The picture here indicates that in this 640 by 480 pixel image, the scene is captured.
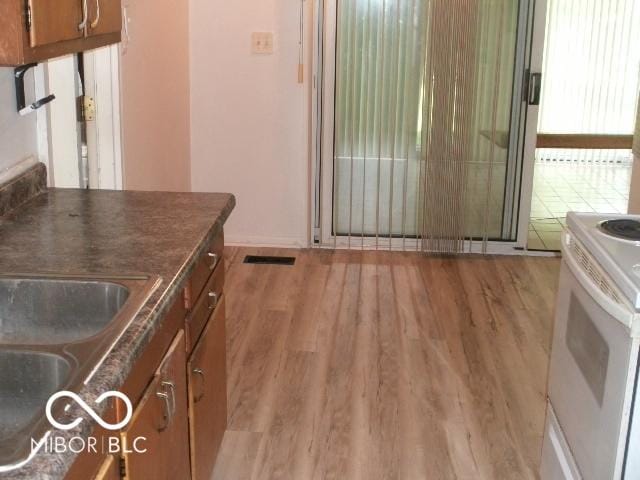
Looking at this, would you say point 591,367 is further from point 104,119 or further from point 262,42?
point 262,42

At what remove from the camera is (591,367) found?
2.05 m

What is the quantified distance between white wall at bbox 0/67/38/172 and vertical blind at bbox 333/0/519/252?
2551mm

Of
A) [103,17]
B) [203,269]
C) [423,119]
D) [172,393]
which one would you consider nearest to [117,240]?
[203,269]

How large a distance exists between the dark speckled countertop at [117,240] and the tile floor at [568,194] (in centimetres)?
330

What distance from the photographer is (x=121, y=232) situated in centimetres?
231

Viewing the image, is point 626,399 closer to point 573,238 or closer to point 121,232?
point 573,238

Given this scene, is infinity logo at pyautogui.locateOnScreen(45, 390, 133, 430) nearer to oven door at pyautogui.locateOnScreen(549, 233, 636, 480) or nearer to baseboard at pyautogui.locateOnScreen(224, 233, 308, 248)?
oven door at pyautogui.locateOnScreen(549, 233, 636, 480)

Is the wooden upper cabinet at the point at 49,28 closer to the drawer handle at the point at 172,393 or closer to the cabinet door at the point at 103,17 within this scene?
the cabinet door at the point at 103,17

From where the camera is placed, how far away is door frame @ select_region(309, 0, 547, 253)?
15.9ft

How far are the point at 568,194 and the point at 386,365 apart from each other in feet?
13.3

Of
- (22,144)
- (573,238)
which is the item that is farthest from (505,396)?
(22,144)

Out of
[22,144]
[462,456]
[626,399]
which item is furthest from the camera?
[462,456]

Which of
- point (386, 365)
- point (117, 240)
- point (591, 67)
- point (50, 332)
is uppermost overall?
point (591, 67)

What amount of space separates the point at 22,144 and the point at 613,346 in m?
1.86
